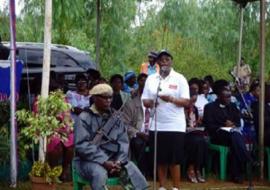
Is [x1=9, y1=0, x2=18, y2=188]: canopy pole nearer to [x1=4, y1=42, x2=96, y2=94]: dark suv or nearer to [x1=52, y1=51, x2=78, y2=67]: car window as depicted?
[x1=4, y1=42, x2=96, y2=94]: dark suv

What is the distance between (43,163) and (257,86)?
162 inches

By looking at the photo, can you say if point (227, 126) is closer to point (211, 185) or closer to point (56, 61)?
point (211, 185)

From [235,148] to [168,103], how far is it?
172 centimetres

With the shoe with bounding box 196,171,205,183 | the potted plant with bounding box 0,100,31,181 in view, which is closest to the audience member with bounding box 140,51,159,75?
the shoe with bounding box 196,171,205,183

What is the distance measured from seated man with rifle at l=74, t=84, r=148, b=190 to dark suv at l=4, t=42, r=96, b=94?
5393mm

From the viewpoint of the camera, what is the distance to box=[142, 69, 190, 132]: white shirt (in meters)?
7.53

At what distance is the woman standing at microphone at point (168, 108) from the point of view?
749cm

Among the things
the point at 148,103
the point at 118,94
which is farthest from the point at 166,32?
the point at 148,103

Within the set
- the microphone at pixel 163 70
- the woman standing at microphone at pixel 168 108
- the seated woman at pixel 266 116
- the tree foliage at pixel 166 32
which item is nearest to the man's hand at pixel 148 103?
the woman standing at microphone at pixel 168 108

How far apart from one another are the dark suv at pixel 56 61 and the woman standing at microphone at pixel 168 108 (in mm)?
4546

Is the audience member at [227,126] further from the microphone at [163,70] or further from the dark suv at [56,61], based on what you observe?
the dark suv at [56,61]

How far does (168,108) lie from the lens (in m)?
7.56

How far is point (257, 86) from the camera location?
388 inches

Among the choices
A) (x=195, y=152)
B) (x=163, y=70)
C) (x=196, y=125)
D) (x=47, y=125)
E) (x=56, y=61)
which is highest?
(x=56, y=61)
